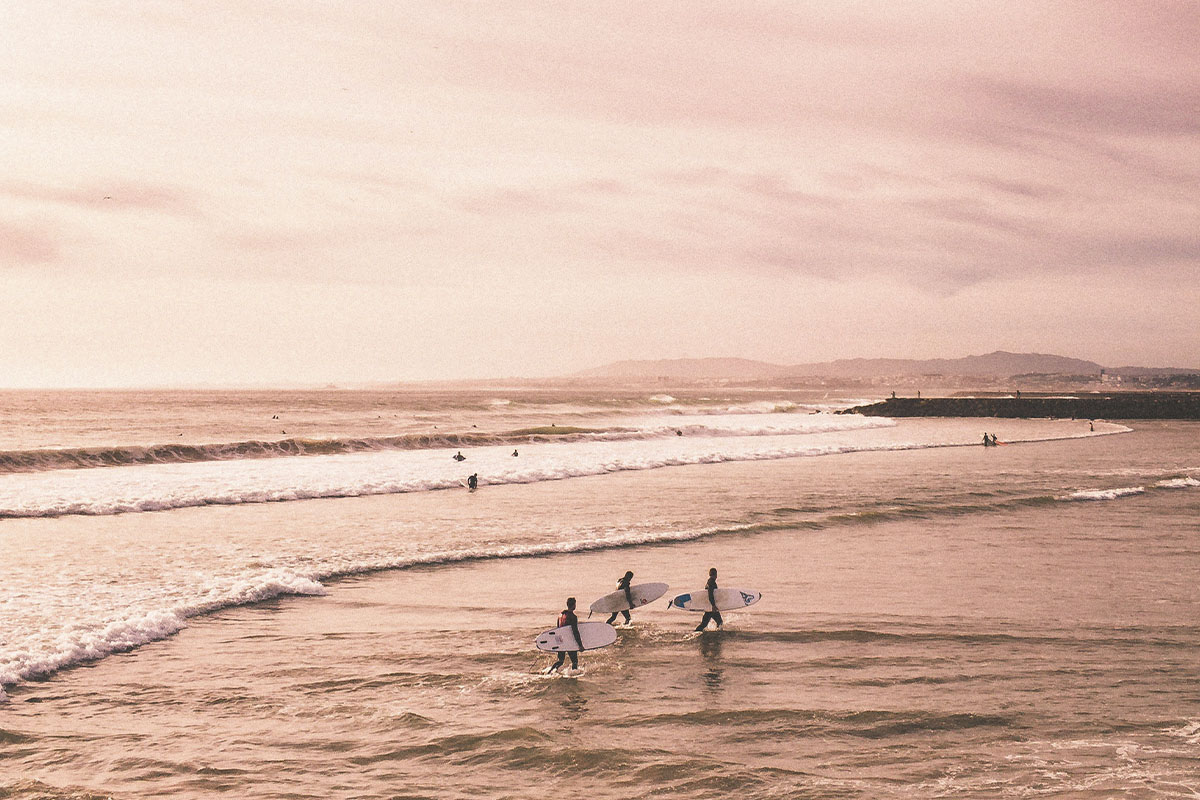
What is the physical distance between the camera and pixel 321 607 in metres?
17.0

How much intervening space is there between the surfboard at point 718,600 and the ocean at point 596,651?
1.45 ft

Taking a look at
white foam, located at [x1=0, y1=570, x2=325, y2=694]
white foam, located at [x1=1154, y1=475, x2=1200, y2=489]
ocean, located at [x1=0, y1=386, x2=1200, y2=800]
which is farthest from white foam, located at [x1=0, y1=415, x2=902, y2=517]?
white foam, located at [x1=1154, y1=475, x2=1200, y2=489]

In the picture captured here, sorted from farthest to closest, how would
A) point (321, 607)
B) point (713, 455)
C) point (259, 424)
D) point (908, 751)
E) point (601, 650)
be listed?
point (259, 424)
point (713, 455)
point (321, 607)
point (601, 650)
point (908, 751)

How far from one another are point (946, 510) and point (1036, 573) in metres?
10.1

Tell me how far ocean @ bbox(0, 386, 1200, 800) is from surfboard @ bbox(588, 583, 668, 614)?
0.49m

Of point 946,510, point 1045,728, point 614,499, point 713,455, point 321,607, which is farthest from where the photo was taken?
point 713,455

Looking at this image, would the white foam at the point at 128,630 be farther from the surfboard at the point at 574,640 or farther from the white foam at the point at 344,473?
the white foam at the point at 344,473

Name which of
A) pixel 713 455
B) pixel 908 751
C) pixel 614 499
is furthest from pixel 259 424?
pixel 908 751

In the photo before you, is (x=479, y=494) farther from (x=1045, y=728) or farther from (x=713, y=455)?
(x=1045, y=728)

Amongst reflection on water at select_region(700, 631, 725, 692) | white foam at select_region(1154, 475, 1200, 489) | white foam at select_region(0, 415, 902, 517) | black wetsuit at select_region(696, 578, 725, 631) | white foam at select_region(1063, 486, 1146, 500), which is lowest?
white foam at select_region(1154, 475, 1200, 489)

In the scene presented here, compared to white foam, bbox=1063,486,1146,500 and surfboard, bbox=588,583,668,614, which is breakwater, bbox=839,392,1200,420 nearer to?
white foam, bbox=1063,486,1146,500

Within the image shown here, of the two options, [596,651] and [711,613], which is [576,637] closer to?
[596,651]

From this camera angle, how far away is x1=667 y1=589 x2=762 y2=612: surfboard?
15.2 meters

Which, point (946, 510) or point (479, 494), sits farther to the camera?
point (479, 494)
